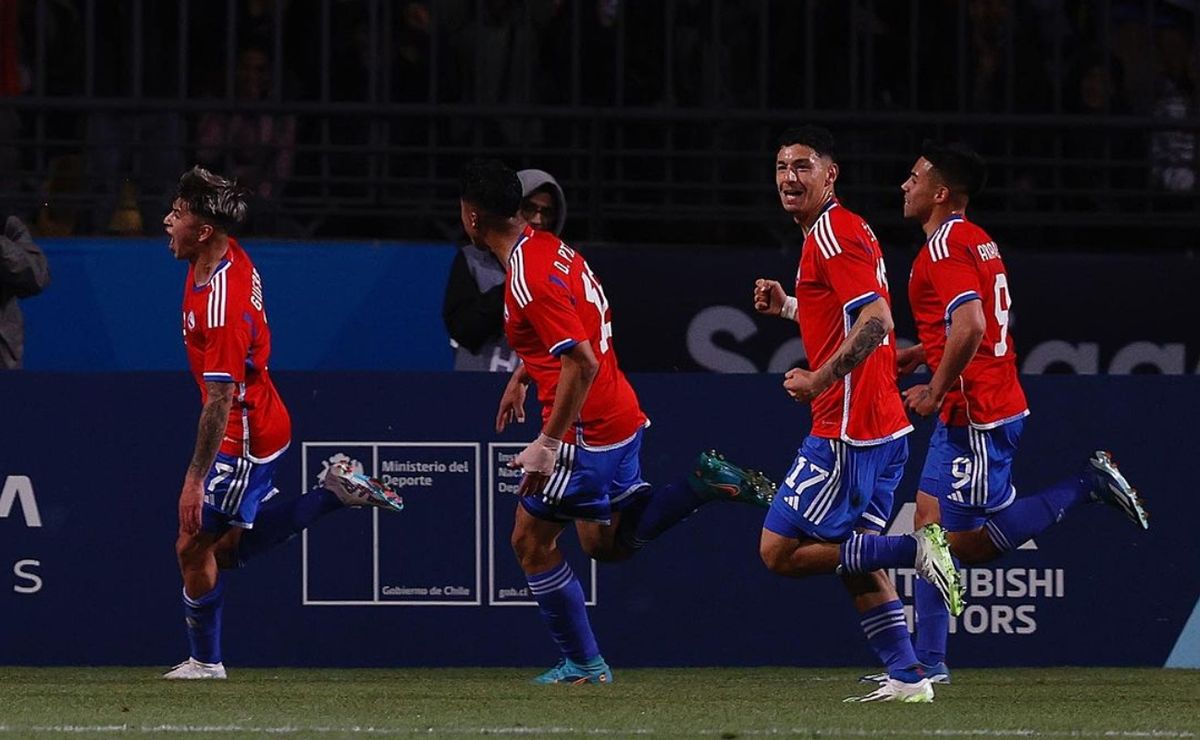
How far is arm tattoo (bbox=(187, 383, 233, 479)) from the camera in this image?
9.31 metres

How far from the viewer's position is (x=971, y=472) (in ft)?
31.3

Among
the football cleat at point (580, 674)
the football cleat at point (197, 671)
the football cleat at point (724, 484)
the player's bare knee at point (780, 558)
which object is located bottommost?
the football cleat at point (197, 671)

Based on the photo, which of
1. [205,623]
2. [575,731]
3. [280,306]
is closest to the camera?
[575,731]

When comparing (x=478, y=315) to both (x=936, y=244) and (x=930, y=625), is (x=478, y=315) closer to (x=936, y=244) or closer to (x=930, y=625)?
(x=936, y=244)

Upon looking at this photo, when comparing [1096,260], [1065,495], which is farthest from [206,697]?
[1096,260]

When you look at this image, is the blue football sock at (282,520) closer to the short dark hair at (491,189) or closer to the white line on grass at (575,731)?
the short dark hair at (491,189)

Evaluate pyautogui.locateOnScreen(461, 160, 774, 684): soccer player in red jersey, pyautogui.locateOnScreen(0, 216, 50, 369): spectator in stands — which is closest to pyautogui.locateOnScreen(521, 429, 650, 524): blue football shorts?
pyautogui.locateOnScreen(461, 160, 774, 684): soccer player in red jersey

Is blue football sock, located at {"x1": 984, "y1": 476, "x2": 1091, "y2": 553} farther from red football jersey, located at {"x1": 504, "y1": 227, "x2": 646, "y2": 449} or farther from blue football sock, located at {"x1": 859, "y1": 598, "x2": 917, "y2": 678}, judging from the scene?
red football jersey, located at {"x1": 504, "y1": 227, "x2": 646, "y2": 449}

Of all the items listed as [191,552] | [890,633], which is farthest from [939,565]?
[191,552]

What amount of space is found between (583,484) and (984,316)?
171cm

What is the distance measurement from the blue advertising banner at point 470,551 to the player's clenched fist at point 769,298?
6.12ft

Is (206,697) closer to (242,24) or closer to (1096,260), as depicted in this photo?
(242,24)

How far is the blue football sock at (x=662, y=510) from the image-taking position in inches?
372

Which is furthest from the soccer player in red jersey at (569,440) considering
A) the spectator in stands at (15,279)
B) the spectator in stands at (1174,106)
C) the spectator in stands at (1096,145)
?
the spectator in stands at (1174,106)
